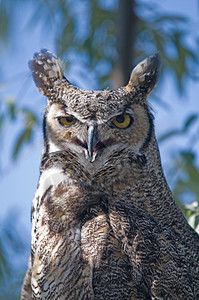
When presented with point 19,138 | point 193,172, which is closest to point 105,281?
point 193,172

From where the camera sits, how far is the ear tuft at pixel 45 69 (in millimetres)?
2773

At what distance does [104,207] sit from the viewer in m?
2.49

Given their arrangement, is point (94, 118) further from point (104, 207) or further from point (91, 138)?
point (104, 207)

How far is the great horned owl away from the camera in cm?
224

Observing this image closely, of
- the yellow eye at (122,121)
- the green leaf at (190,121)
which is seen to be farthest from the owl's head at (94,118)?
the green leaf at (190,121)

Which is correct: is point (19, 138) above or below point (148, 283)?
above

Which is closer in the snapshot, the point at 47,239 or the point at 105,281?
the point at 105,281

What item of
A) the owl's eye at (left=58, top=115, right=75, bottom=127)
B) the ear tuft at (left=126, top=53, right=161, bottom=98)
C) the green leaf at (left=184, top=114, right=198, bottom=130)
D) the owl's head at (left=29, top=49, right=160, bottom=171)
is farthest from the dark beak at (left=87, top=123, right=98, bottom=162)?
the green leaf at (left=184, top=114, right=198, bottom=130)

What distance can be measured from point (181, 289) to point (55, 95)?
1.19 m

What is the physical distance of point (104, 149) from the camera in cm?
255

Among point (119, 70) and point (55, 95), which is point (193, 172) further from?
point (55, 95)

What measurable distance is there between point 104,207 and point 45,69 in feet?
2.86

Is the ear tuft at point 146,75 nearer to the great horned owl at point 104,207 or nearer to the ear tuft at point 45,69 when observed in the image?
the great horned owl at point 104,207

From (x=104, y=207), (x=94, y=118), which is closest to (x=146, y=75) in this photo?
(x=94, y=118)
